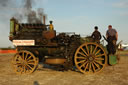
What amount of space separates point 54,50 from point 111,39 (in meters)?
3.07

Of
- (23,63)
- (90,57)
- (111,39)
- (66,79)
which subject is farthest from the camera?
(111,39)

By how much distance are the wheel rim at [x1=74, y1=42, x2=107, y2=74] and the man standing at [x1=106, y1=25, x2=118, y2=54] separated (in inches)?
21.4

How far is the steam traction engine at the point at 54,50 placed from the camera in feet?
20.2

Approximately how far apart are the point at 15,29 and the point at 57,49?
8.57ft

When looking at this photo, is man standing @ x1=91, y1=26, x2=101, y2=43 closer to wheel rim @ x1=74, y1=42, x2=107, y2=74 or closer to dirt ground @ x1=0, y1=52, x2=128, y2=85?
wheel rim @ x1=74, y1=42, x2=107, y2=74

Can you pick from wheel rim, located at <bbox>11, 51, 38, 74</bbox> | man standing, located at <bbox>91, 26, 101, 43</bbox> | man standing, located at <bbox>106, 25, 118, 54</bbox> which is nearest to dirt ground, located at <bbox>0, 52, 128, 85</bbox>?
wheel rim, located at <bbox>11, 51, 38, 74</bbox>

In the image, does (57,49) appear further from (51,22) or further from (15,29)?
(15,29)

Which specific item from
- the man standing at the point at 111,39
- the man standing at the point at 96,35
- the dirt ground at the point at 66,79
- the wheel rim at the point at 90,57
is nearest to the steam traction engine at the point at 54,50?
the wheel rim at the point at 90,57

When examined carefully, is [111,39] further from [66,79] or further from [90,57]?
[66,79]

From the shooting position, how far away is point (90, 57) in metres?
6.10

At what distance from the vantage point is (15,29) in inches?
279

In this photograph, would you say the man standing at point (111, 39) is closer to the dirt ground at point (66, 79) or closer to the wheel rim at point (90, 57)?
the wheel rim at point (90, 57)

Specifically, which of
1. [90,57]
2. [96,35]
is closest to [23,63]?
[90,57]

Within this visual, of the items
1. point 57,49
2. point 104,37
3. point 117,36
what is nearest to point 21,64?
point 57,49
